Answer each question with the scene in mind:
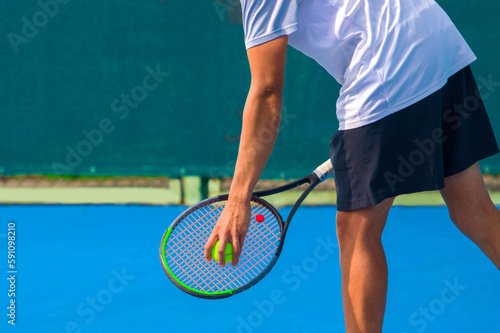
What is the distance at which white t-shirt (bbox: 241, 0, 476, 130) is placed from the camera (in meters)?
1.64

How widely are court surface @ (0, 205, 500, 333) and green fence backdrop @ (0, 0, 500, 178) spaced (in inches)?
21.3

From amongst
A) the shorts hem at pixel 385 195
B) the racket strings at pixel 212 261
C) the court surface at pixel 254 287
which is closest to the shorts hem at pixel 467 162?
the shorts hem at pixel 385 195

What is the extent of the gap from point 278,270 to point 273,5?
1764 mm

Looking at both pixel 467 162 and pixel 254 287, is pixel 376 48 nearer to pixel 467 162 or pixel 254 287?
pixel 467 162

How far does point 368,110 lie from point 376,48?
0.47ft

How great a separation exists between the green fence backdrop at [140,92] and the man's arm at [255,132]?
2.59 metres

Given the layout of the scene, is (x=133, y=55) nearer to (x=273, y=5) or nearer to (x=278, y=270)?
(x=278, y=270)

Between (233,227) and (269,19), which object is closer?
(269,19)

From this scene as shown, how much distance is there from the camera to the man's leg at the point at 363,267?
5.75 feet

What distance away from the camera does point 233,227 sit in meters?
1.65

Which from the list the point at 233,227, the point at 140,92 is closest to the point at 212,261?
the point at 233,227

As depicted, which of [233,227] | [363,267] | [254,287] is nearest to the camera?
[233,227]

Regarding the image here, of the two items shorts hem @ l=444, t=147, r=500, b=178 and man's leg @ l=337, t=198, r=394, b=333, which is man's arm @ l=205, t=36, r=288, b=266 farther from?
shorts hem @ l=444, t=147, r=500, b=178

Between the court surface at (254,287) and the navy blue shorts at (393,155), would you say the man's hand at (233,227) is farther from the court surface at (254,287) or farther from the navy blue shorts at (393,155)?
the court surface at (254,287)
